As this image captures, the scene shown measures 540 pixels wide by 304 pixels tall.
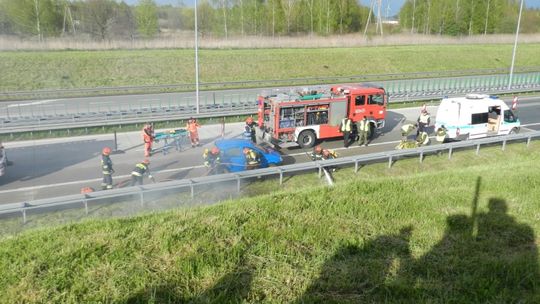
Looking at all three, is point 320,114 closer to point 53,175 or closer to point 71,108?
point 53,175

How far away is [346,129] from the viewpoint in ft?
56.7

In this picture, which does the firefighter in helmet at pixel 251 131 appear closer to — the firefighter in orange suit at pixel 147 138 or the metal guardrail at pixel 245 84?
the firefighter in orange suit at pixel 147 138

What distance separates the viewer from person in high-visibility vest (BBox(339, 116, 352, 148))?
1723 cm

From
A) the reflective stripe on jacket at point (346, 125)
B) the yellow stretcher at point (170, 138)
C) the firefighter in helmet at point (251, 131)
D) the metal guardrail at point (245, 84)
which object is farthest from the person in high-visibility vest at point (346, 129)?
the metal guardrail at point (245, 84)

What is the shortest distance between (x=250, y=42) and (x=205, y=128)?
28699 mm

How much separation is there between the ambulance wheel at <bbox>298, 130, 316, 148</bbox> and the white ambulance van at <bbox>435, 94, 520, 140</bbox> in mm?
5451

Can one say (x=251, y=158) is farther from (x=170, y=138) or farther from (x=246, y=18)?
(x=246, y=18)

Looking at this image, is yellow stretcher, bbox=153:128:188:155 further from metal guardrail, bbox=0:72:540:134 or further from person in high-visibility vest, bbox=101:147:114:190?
person in high-visibility vest, bbox=101:147:114:190

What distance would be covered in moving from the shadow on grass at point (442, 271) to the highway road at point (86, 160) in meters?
8.87

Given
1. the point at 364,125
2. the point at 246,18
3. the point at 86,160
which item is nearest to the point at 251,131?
the point at 364,125

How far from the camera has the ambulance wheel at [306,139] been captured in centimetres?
1736

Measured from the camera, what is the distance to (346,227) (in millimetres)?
7477

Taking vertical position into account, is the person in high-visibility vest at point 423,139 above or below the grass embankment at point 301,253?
below

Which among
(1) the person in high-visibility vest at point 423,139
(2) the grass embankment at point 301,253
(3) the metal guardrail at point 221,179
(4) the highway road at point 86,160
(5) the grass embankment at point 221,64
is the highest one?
(5) the grass embankment at point 221,64
